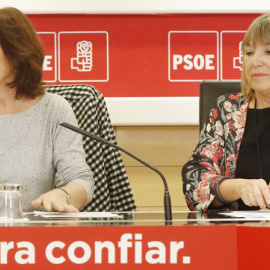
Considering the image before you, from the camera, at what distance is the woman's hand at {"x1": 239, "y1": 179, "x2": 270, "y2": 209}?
5.22 ft

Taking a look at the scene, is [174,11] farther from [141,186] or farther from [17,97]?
[17,97]

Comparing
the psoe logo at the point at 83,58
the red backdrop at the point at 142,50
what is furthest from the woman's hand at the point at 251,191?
the psoe logo at the point at 83,58

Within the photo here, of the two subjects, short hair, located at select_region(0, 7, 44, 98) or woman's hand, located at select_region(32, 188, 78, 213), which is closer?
woman's hand, located at select_region(32, 188, 78, 213)

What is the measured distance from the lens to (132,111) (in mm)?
2996

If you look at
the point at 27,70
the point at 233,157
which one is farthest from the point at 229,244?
the point at 27,70

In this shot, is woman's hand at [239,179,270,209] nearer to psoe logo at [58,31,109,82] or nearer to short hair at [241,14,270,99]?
short hair at [241,14,270,99]

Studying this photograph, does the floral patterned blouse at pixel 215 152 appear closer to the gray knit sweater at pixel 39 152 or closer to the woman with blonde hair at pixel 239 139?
the woman with blonde hair at pixel 239 139

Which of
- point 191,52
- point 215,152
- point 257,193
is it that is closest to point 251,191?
point 257,193

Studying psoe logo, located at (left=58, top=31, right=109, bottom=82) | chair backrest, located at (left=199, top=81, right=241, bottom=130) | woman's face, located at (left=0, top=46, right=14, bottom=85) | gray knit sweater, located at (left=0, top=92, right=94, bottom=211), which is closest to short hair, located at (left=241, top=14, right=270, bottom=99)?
chair backrest, located at (left=199, top=81, right=241, bottom=130)

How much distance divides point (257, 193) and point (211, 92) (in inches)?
24.9

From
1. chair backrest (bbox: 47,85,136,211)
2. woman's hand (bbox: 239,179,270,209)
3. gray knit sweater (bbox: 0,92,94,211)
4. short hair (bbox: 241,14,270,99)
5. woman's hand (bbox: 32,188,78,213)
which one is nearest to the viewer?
woman's hand (bbox: 32,188,78,213)

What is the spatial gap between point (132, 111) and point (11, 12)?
117 cm
